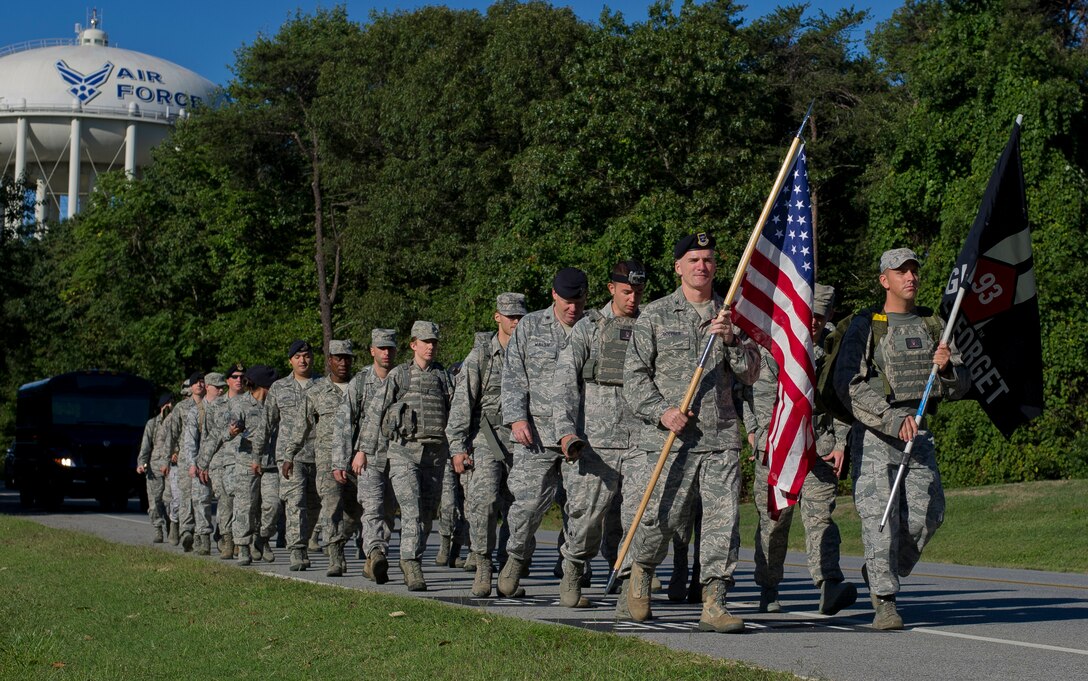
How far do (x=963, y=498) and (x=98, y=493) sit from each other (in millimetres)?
17561

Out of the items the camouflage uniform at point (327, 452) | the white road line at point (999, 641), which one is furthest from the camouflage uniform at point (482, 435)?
the white road line at point (999, 641)

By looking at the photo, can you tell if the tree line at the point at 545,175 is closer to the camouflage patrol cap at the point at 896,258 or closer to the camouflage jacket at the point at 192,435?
the camouflage jacket at the point at 192,435

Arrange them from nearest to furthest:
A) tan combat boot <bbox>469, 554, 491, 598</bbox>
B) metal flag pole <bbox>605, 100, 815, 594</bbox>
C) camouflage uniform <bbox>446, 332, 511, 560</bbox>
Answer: metal flag pole <bbox>605, 100, 815, 594</bbox> < tan combat boot <bbox>469, 554, 491, 598</bbox> < camouflage uniform <bbox>446, 332, 511, 560</bbox>

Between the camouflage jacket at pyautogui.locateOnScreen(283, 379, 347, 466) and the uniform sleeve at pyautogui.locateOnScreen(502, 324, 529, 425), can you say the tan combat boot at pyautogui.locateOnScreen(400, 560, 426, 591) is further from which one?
the camouflage jacket at pyautogui.locateOnScreen(283, 379, 347, 466)

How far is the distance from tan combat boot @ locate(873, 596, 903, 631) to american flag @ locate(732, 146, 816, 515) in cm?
79

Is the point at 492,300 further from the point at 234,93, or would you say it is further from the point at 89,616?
the point at 89,616

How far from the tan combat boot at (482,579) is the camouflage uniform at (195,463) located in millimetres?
6984

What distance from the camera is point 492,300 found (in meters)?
39.6

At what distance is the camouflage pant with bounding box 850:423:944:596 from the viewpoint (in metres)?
9.64

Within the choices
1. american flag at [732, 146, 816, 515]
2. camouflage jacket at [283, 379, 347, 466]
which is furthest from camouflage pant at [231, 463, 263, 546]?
american flag at [732, 146, 816, 515]

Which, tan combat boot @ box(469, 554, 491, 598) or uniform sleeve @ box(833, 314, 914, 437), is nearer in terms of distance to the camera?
uniform sleeve @ box(833, 314, 914, 437)

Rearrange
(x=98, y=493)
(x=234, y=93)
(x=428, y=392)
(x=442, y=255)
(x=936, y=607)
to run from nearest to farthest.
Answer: (x=936, y=607)
(x=428, y=392)
(x=98, y=493)
(x=442, y=255)
(x=234, y=93)

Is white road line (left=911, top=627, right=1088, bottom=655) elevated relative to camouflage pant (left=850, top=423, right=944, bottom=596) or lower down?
lower down

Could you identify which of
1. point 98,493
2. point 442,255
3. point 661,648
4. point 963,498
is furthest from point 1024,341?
point 442,255
